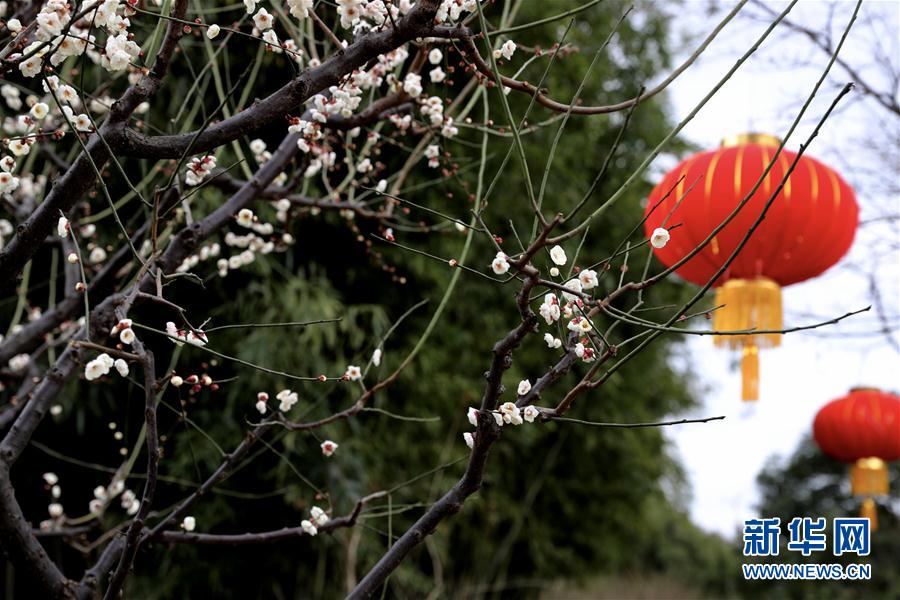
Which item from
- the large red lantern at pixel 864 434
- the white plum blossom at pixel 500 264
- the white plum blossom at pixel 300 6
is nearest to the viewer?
the white plum blossom at pixel 500 264

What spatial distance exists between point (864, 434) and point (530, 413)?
3280mm

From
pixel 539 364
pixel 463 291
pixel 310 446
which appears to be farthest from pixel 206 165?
pixel 539 364

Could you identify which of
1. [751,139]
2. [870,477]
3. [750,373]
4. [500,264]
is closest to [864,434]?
[870,477]

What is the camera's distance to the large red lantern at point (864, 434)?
3717 millimetres

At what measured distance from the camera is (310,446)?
9.66 ft

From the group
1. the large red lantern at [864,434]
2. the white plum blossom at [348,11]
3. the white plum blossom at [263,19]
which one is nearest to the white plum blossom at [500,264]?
the white plum blossom at [348,11]

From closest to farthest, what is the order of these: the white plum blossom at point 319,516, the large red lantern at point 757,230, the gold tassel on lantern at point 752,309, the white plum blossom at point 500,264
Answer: the white plum blossom at point 500,264, the white plum blossom at point 319,516, the large red lantern at point 757,230, the gold tassel on lantern at point 752,309

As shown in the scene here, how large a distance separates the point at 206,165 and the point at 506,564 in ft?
12.3

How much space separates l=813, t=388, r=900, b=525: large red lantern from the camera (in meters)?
3.72

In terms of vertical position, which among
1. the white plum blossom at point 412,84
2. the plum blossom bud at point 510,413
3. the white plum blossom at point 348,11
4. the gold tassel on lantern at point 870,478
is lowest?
the plum blossom bud at point 510,413

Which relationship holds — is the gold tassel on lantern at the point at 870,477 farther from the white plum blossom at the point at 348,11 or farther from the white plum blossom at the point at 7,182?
the white plum blossom at the point at 7,182

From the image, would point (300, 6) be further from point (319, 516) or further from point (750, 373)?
point (750, 373)

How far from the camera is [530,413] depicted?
34.9 inches

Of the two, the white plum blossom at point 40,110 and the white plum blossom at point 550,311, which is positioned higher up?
the white plum blossom at point 40,110
